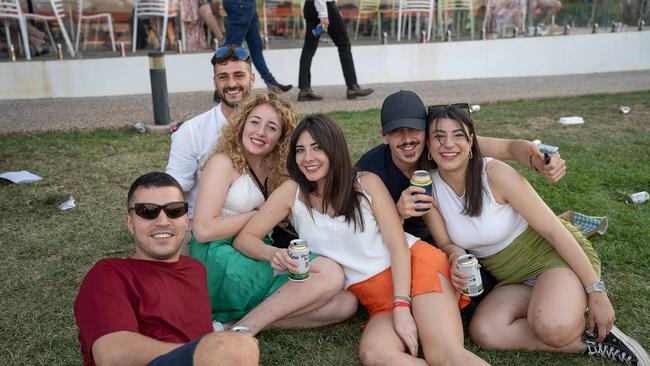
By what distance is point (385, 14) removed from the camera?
1214cm

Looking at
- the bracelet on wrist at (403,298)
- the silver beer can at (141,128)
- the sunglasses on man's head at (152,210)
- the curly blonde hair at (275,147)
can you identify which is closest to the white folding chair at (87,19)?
the silver beer can at (141,128)

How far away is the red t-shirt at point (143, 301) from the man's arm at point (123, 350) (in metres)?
0.03


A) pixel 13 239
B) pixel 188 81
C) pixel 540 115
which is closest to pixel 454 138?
pixel 13 239

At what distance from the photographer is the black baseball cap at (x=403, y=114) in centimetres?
335

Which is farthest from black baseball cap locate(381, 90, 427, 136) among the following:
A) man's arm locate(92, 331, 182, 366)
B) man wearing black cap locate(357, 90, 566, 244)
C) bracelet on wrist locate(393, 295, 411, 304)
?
man's arm locate(92, 331, 182, 366)

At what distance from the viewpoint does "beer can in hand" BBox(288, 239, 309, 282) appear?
295 centimetres

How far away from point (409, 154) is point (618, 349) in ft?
4.59

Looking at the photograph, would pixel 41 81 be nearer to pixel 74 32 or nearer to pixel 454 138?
pixel 74 32

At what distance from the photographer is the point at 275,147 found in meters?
3.67

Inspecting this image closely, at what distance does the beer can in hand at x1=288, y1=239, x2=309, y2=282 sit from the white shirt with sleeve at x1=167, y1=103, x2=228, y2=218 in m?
1.20

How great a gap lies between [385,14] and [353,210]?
955 cm

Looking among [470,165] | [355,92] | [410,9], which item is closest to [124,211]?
[470,165]

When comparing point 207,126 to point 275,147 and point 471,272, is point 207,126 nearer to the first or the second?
point 275,147

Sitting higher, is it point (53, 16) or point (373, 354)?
point (53, 16)
